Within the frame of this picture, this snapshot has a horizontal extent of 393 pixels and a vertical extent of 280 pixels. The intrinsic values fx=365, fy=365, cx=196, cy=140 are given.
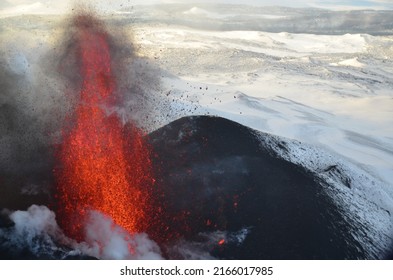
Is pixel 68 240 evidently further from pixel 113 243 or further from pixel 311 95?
pixel 311 95

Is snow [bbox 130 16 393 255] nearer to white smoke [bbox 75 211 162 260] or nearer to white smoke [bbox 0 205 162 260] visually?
white smoke [bbox 75 211 162 260]

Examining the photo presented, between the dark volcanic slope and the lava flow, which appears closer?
the dark volcanic slope

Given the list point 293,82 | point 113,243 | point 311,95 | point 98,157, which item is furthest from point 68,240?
point 293,82

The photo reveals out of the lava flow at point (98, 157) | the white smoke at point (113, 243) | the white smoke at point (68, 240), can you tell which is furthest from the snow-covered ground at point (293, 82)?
the white smoke at point (68, 240)

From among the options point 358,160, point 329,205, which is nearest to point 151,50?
point 358,160

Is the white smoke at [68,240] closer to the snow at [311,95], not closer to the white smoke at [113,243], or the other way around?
the white smoke at [113,243]

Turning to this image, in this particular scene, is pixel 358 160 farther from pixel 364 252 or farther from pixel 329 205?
pixel 364 252

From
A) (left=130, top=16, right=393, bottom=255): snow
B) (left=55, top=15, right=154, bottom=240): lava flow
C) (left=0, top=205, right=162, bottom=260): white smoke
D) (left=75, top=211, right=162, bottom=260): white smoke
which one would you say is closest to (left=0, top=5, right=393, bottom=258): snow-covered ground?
(left=130, top=16, right=393, bottom=255): snow
